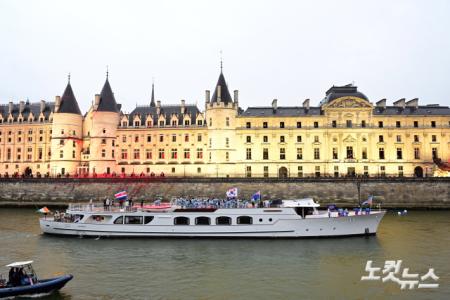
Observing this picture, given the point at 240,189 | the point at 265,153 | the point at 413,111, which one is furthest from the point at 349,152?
the point at 240,189

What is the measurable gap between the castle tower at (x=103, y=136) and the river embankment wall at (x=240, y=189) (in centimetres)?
1022

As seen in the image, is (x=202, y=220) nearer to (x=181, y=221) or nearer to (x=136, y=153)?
(x=181, y=221)

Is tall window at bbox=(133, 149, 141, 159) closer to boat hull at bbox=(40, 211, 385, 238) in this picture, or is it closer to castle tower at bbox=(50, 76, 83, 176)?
castle tower at bbox=(50, 76, 83, 176)

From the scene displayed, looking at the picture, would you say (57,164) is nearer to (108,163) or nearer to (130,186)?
(108,163)

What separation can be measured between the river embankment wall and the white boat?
23.7 metres

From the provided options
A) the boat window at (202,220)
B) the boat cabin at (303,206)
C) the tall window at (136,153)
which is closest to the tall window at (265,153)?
the tall window at (136,153)

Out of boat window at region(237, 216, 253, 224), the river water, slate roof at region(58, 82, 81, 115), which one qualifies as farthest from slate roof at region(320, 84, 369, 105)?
slate roof at region(58, 82, 81, 115)

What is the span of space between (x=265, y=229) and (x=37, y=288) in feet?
59.5

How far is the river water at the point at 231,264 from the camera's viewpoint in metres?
18.3

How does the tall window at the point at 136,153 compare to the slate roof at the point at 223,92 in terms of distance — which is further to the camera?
the tall window at the point at 136,153

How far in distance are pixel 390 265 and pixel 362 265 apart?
1.59m

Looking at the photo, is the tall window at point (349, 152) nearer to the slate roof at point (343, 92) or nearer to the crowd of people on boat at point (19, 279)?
the slate roof at point (343, 92)

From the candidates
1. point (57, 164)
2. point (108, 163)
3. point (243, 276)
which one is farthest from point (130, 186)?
point (243, 276)

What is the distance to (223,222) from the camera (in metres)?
31.6
